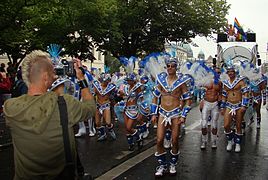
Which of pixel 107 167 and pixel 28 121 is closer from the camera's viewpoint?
pixel 28 121

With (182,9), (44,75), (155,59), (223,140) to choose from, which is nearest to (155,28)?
(182,9)

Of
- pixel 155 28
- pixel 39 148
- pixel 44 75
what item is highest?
pixel 155 28

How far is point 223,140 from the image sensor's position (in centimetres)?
977

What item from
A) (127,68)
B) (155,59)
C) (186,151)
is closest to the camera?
(155,59)

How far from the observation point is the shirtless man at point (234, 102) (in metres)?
8.27

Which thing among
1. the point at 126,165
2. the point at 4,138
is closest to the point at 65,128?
the point at 126,165

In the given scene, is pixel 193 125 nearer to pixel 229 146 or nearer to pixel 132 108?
pixel 229 146

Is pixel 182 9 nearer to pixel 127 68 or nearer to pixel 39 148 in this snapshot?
pixel 127 68

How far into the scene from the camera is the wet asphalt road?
6.27 meters

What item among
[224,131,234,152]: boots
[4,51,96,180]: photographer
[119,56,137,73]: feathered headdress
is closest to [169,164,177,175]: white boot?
[224,131,234,152]: boots

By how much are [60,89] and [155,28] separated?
18905 mm

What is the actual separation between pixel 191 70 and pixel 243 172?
2.06 metres

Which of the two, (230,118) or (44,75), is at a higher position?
(44,75)

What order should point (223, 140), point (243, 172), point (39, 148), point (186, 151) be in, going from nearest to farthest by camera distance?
1. point (39, 148)
2. point (243, 172)
3. point (186, 151)
4. point (223, 140)
